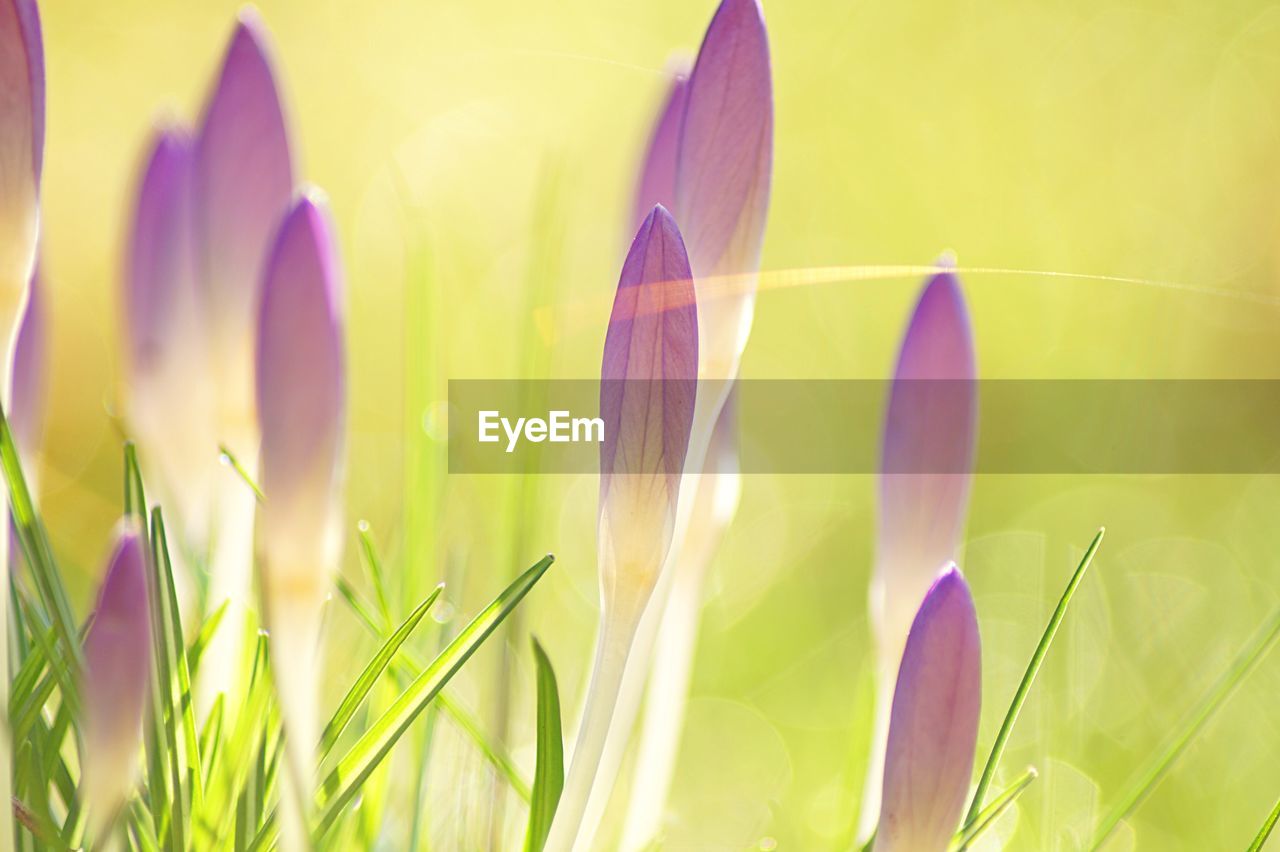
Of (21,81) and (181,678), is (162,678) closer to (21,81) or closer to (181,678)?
(181,678)

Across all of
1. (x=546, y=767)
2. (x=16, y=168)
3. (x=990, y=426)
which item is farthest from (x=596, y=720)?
(x=990, y=426)

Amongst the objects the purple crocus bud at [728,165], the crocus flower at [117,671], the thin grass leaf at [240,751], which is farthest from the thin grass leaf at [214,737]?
the purple crocus bud at [728,165]

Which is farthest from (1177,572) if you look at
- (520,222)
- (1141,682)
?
(520,222)

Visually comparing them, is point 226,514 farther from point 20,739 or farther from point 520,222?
point 520,222

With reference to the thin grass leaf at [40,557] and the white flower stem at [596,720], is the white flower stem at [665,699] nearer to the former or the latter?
the white flower stem at [596,720]

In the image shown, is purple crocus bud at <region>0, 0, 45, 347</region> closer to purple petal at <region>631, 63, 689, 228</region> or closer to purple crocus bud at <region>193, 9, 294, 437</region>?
purple crocus bud at <region>193, 9, 294, 437</region>
